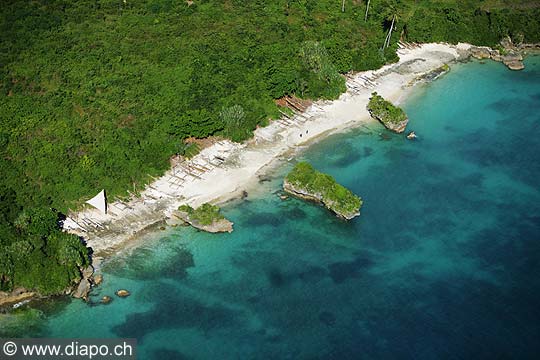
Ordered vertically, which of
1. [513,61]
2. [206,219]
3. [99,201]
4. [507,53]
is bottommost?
[206,219]

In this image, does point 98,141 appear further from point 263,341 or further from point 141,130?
point 263,341

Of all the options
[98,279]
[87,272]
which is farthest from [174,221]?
[87,272]

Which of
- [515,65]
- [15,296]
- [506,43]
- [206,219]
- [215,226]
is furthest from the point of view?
[506,43]

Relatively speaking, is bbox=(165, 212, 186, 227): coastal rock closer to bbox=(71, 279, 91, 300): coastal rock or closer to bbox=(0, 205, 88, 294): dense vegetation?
bbox=(0, 205, 88, 294): dense vegetation

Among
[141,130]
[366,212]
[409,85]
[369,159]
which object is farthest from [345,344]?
[409,85]

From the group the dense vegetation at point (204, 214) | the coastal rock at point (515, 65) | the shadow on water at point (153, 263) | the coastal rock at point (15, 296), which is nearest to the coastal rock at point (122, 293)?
the shadow on water at point (153, 263)

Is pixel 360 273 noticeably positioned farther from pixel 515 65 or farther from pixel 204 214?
pixel 515 65

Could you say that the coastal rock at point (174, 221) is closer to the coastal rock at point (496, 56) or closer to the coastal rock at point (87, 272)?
the coastal rock at point (87, 272)
